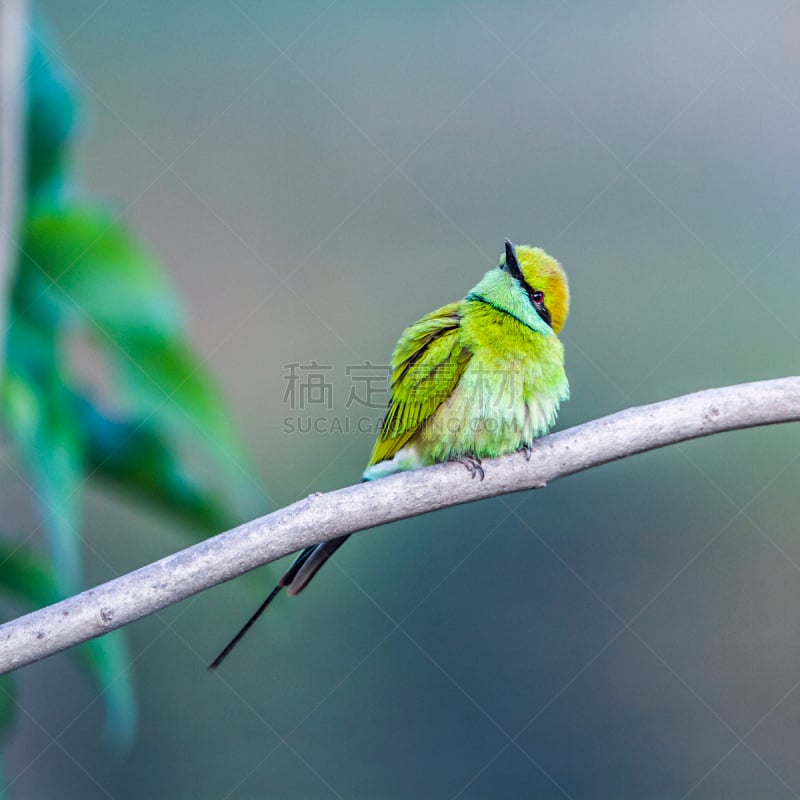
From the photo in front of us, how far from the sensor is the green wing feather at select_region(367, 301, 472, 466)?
5.01 ft

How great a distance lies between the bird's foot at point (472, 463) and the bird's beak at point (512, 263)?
12.8 inches

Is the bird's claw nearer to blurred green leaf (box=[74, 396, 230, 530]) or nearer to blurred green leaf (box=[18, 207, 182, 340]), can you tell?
blurred green leaf (box=[74, 396, 230, 530])

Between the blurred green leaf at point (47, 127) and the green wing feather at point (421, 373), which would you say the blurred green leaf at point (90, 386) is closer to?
the blurred green leaf at point (47, 127)

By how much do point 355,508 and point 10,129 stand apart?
1.38 metres

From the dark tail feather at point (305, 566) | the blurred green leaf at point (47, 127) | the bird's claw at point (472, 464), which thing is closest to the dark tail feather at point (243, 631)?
the dark tail feather at point (305, 566)

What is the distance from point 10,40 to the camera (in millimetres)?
2105

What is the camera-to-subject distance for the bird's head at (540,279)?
154 centimetres

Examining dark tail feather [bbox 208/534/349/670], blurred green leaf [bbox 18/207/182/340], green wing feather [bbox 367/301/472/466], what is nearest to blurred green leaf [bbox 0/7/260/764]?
blurred green leaf [bbox 18/207/182/340]

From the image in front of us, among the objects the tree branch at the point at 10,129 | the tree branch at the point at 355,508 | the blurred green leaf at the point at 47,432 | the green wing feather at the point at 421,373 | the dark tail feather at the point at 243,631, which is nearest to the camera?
the tree branch at the point at 355,508

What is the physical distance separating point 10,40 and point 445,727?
6.38 ft

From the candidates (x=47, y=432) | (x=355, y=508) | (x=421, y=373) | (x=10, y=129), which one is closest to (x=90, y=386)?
(x=47, y=432)

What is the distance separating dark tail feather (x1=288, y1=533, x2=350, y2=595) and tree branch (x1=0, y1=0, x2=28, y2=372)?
A: 1017mm

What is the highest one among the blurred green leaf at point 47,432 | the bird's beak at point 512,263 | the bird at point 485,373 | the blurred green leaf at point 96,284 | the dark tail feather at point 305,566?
the bird's beak at point 512,263

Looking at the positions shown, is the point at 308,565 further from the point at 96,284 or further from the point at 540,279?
the point at 96,284
